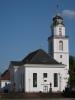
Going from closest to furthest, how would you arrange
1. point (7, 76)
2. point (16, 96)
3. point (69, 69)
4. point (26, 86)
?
point (16, 96) < point (26, 86) < point (69, 69) < point (7, 76)

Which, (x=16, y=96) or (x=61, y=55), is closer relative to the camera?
(x=16, y=96)

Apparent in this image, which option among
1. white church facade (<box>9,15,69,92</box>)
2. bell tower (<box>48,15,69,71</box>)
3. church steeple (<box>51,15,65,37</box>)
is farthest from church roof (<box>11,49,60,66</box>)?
church steeple (<box>51,15,65,37</box>)

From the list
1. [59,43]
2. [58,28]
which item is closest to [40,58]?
[59,43]

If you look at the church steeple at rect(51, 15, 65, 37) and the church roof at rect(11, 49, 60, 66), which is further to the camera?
the church steeple at rect(51, 15, 65, 37)

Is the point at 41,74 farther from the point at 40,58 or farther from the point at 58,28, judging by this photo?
the point at 58,28

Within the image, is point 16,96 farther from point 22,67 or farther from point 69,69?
point 69,69

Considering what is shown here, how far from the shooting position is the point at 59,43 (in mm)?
109062

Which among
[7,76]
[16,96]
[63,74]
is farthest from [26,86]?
[7,76]

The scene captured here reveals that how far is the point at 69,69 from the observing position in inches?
4218

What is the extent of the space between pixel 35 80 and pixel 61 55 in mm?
14376

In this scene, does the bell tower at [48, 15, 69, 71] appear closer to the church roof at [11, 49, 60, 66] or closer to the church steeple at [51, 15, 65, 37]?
the church steeple at [51, 15, 65, 37]

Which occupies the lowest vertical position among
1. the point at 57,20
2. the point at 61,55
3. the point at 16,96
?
the point at 16,96

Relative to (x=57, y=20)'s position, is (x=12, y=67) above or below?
A: below

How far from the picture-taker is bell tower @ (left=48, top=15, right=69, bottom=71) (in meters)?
108
